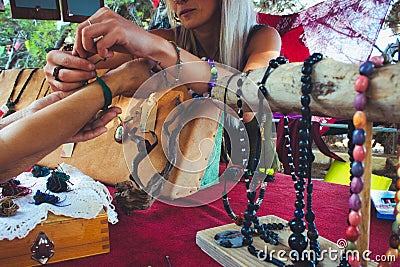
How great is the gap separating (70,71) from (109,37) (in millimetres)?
101

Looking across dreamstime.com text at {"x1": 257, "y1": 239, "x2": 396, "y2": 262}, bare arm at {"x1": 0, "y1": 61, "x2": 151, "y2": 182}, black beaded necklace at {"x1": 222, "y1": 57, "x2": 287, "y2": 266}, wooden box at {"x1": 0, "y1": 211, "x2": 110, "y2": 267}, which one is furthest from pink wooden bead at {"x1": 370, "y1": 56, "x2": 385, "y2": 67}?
wooden box at {"x1": 0, "y1": 211, "x2": 110, "y2": 267}

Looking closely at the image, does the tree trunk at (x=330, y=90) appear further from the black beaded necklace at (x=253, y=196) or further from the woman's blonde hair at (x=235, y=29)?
the woman's blonde hair at (x=235, y=29)

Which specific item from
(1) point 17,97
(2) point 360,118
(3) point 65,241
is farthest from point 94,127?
(1) point 17,97

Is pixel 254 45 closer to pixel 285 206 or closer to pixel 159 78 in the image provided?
pixel 159 78

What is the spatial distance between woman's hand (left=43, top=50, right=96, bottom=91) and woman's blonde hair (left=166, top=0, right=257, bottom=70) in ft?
0.89

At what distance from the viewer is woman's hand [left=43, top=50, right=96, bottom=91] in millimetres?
573

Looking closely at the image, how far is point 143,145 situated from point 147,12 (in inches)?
71.1

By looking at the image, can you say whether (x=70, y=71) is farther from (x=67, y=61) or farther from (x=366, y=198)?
(x=366, y=198)

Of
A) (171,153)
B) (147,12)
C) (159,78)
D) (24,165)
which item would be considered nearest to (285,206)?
(171,153)

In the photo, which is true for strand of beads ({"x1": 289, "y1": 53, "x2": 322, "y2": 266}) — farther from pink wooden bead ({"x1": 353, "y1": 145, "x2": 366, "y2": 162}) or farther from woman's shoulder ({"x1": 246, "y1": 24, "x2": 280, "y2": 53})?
woman's shoulder ({"x1": 246, "y1": 24, "x2": 280, "y2": 53})

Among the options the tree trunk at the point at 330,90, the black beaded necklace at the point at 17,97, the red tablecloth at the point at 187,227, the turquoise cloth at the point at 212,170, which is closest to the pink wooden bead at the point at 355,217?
the tree trunk at the point at 330,90

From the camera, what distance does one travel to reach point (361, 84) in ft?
1.12

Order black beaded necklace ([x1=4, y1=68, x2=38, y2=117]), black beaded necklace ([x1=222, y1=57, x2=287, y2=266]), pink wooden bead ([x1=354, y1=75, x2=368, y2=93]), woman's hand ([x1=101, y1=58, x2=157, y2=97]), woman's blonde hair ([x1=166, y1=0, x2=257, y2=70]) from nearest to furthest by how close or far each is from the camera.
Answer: pink wooden bead ([x1=354, y1=75, x2=368, y2=93]) → black beaded necklace ([x1=222, y1=57, x2=287, y2=266]) → woman's hand ([x1=101, y1=58, x2=157, y2=97]) → woman's blonde hair ([x1=166, y1=0, x2=257, y2=70]) → black beaded necklace ([x1=4, y1=68, x2=38, y2=117])

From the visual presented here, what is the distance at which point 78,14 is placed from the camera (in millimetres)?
1445
